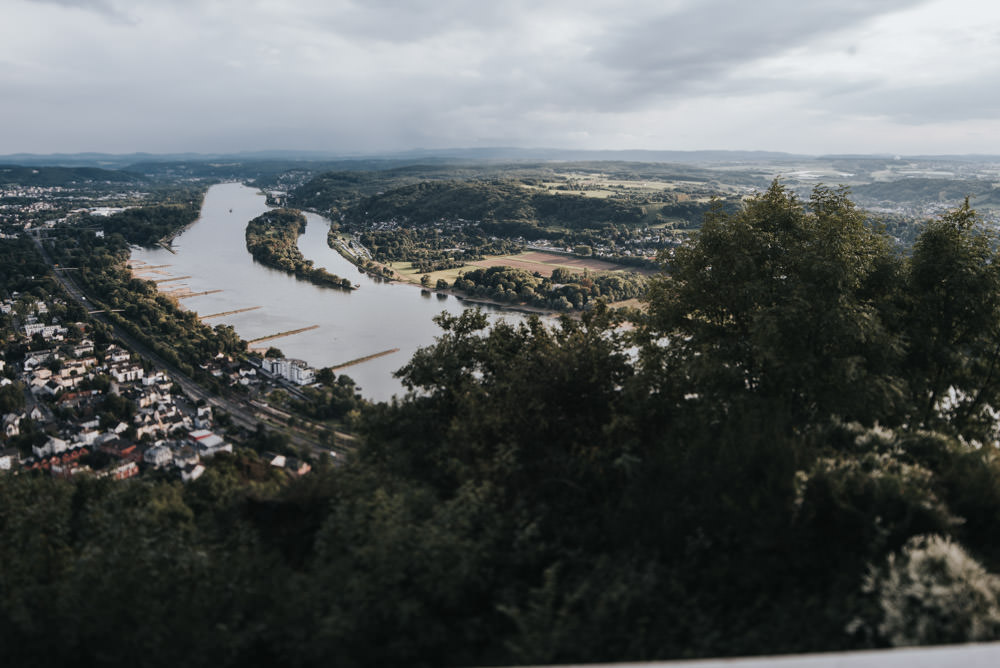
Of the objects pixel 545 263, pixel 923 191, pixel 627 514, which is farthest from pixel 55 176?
pixel 923 191

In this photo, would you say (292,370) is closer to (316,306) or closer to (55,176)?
(316,306)

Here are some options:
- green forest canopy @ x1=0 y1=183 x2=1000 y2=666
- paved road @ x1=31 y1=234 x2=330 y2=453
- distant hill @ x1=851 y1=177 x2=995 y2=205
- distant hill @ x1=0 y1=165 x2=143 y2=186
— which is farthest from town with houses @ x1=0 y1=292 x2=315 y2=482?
distant hill @ x1=0 y1=165 x2=143 y2=186

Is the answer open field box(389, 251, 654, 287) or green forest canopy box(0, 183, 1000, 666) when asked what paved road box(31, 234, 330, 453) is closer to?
green forest canopy box(0, 183, 1000, 666)

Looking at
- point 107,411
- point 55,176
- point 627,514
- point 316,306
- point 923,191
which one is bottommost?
point 107,411

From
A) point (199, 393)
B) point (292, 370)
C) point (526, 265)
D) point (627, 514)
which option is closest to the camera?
point (627, 514)

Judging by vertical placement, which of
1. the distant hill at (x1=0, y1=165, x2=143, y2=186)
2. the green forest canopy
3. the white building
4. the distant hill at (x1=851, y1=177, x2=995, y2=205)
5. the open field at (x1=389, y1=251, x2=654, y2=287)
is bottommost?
the white building

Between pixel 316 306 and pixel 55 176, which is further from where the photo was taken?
pixel 55 176

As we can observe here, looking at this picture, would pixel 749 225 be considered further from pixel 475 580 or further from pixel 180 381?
pixel 180 381
